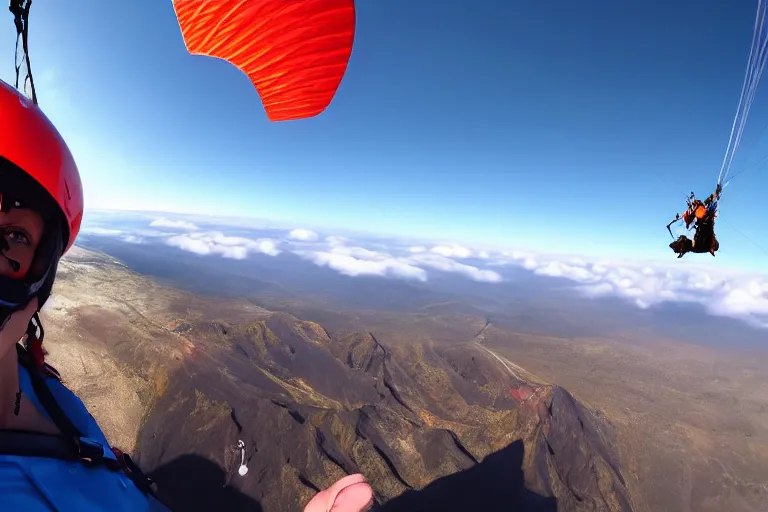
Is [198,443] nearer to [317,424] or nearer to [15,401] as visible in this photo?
[317,424]

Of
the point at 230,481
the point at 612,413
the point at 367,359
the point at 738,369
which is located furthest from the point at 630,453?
the point at 738,369

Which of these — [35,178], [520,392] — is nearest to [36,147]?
[35,178]

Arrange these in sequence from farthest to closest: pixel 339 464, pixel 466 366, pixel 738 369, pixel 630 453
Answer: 1. pixel 738 369
2. pixel 466 366
3. pixel 630 453
4. pixel 339 464

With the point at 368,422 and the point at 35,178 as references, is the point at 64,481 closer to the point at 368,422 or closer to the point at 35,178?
the point at 35,178

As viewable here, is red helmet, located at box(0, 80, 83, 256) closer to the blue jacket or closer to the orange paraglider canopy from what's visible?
the blue jacket

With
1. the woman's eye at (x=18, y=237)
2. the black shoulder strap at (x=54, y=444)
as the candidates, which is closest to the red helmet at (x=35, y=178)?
the woman's eye at (x=18, y=237)

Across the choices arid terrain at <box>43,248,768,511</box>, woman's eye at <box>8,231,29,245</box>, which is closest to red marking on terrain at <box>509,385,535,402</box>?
arid terrain at <box>43,248,768,511</box>
